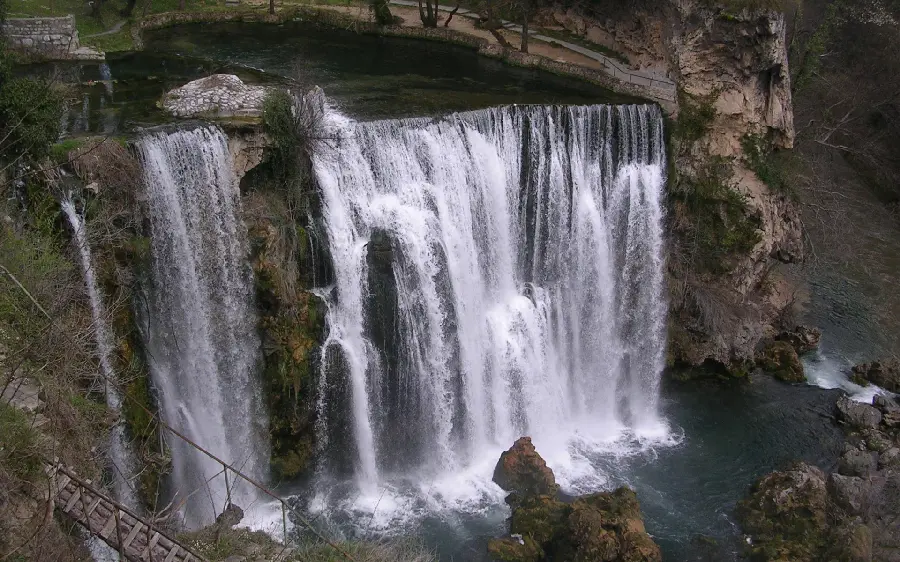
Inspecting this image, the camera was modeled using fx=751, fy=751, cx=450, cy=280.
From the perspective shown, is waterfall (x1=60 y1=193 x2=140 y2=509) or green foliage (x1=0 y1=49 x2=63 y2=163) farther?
waterfall (x1=60 y1=193 x2=140 y2=509)

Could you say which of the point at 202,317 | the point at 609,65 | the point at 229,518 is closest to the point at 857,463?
the point at 229,518

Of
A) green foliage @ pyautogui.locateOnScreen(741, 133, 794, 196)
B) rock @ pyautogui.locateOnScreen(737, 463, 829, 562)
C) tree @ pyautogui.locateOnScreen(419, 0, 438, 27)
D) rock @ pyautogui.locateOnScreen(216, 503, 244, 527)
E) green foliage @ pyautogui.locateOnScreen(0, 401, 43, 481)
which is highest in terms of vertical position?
tree @ pyautogui.locateOnScreen(419, 0, 438, 27)

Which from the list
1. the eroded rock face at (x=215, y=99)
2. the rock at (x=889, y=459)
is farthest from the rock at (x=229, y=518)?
the rock at (x=889, y=459)

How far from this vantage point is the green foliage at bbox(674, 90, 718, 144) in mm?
21641

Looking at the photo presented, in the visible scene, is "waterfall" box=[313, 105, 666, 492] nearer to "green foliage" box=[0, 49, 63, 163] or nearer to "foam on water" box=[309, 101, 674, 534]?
"foam on water" box=[309, 101, 674, 534]

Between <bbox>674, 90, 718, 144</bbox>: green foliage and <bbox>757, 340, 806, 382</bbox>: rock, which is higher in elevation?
<bbox>674, 90, 718, 144</bbox>: green foliage

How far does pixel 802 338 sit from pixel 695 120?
7.61 m

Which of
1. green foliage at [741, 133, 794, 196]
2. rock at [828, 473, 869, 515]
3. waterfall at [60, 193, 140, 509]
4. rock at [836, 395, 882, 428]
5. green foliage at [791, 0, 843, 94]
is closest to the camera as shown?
waterfall at [60, 193, 140, 509]

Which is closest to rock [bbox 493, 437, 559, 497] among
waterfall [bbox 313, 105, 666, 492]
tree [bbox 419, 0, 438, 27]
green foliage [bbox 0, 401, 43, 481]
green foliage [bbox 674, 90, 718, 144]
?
waterfall [bbox 313, 105, 666, 492]

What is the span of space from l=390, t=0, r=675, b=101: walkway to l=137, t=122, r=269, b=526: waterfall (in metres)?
13.9

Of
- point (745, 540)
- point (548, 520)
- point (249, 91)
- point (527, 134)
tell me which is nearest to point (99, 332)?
point (249, 91)

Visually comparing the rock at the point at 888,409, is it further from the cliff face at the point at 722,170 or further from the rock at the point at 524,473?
the rock at the point at 524,473

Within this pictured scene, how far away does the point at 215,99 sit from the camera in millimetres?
17891

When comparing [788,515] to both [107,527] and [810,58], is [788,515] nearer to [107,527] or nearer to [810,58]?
[107,527]
